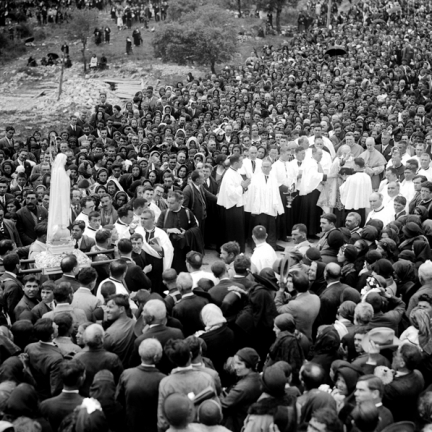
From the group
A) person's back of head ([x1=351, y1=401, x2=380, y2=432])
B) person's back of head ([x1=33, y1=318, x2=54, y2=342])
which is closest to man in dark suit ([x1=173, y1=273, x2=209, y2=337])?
person's back of head ([x1=33, y1=318, x2=54, y2=342])

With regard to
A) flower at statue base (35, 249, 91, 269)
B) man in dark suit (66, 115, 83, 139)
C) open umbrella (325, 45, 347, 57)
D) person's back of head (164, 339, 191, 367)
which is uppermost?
open umbrella (325, 45, 347, 57)

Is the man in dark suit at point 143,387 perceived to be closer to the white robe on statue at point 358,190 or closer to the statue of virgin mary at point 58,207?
the statue of virgin mary at point 58,207

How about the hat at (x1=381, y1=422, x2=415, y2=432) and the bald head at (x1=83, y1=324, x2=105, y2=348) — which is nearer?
the hat at (x1=381, y1=422, x2=415, y2=432)

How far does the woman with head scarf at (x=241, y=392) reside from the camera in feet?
21.3

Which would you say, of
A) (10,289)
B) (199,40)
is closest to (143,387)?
(10,289)

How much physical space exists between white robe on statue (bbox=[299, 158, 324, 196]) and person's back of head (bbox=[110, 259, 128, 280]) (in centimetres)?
685

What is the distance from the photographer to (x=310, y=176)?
14797mm

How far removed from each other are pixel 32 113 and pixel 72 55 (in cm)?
1019

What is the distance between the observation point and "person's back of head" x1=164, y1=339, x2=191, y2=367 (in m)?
6.47

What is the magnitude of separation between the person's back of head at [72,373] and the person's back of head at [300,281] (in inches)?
107

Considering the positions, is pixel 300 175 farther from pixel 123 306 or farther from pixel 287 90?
pixel 287 90

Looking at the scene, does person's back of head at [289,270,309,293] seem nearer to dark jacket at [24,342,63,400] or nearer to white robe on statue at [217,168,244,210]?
dark jacket at [24,342,63,400]

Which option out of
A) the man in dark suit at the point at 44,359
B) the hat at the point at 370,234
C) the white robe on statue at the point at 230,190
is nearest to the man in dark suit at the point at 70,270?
the man in dark suit at the point at 44,359

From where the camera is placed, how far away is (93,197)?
12148mm
